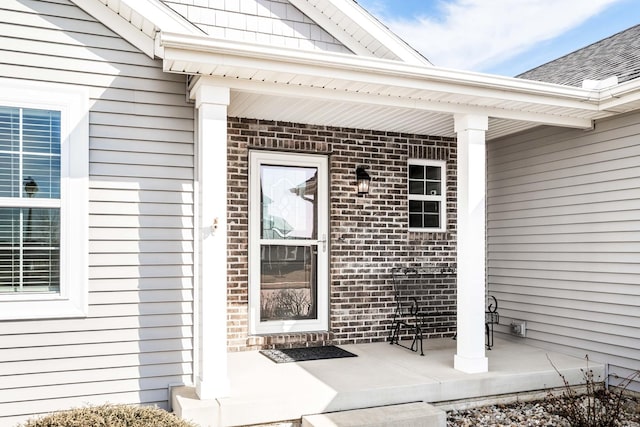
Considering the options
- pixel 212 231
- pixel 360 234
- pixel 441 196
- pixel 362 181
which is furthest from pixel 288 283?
pixel 441 196

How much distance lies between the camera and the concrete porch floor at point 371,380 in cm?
397

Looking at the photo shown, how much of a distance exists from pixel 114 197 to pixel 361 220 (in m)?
2.90

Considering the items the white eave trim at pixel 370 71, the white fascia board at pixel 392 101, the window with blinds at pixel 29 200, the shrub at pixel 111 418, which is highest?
the white eave trim at pixel 370 71

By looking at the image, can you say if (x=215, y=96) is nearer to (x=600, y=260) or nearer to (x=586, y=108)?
(x=586, y=108)

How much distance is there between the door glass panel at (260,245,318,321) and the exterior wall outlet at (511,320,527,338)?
96.8 inches

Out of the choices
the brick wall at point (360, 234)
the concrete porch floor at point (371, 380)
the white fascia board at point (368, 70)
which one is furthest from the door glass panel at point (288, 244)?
the white fascia board at point (368, 70)

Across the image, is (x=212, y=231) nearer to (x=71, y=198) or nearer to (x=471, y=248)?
(x=71, y=198)

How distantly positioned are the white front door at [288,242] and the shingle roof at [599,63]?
10.3 feet

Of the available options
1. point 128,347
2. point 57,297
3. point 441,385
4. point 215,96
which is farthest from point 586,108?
point 57,297

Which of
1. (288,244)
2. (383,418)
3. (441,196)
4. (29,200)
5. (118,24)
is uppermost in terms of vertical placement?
(118,24)

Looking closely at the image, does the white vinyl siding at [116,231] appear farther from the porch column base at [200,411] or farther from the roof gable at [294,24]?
the roof gable at [294,24]

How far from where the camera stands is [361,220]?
6.15m

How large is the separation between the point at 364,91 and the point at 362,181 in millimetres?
1650

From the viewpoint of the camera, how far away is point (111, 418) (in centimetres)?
292
